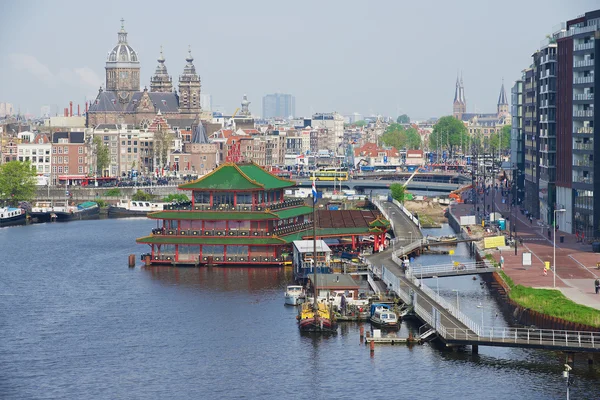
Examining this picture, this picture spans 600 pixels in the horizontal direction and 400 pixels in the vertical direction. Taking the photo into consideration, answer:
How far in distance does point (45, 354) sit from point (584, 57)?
193 feet

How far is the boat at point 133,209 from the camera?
562 ft

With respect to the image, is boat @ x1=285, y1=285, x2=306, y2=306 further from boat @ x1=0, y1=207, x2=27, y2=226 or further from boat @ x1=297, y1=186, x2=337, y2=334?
boat @ x1=0, y1=207, x2=27, y2=226

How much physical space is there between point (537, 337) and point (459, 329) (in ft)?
13.8

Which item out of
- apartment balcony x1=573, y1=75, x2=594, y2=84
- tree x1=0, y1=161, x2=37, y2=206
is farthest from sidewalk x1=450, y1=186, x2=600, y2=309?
tree x1=0, y1=161, x2=37, y2=206

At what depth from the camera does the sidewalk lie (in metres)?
79.1

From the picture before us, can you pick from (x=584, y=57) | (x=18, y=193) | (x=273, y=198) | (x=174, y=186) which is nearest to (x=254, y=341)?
(x=273, y=198)

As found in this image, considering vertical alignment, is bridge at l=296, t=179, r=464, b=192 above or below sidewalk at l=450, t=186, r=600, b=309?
above

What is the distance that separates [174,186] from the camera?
193m

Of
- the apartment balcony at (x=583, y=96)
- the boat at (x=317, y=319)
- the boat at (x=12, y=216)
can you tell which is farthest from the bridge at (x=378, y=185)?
the boat at (x=317, y=319)

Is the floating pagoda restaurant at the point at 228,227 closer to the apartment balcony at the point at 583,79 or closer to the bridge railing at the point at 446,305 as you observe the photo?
the bridge railing at the point at 446,305

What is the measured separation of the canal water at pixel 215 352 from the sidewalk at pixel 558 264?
347 centimetres

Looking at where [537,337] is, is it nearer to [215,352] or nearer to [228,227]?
[215,352]

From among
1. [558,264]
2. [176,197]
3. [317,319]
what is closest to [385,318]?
[317,319]

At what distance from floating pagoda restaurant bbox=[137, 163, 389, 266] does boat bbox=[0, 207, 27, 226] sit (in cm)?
5164
